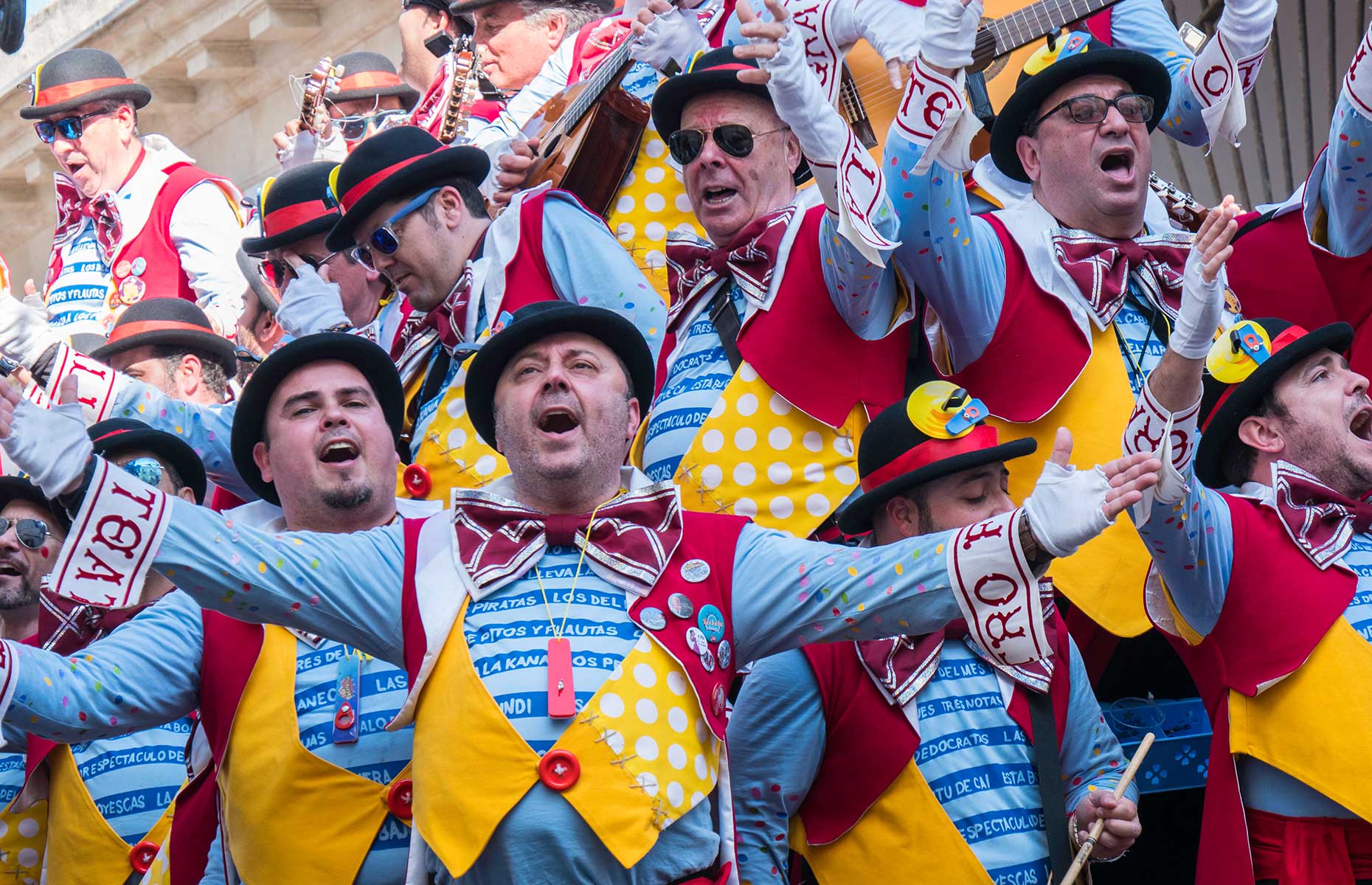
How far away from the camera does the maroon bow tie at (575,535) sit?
4.27m

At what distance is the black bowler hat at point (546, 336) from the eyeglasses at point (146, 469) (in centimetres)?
140

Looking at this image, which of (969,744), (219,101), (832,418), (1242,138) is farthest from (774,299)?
(219,101)

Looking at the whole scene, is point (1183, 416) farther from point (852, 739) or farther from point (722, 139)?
point (722, 139)

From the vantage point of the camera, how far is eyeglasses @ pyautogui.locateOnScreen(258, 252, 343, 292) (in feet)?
23.2

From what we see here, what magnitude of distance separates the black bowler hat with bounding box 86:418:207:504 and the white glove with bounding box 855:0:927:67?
2.24 meters

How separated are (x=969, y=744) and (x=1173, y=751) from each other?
0.94 m

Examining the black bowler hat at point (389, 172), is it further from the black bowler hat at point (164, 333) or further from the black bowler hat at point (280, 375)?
the black bowler hat at point (164, 333)

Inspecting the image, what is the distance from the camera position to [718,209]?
5.61 m

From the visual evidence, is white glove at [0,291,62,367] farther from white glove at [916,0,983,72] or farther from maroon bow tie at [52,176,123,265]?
white glove at [916,0,983,72]

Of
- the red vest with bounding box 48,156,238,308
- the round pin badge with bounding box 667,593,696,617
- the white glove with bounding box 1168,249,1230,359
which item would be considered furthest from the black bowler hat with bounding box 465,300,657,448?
the red vest with bounding box 48,156,238,308

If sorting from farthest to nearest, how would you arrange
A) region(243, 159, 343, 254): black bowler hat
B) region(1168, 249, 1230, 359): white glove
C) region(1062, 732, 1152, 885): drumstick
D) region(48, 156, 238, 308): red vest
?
region(48, 156, 238, 308): red vest → region(243, 159, 343, 254): black bowler hat → region(1168, 249, 1230, 359): white glove → region(1062, 732, 1152, 885): drumstick

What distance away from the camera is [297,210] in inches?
280

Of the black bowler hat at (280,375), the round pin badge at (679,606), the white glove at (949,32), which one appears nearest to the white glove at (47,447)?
the round pin badge at (679,606)

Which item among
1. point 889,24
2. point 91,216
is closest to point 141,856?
point 889,24
